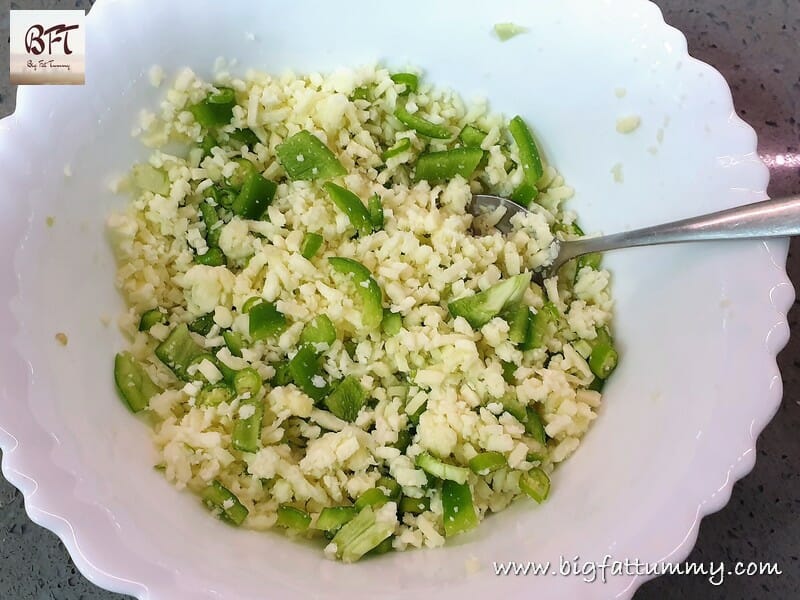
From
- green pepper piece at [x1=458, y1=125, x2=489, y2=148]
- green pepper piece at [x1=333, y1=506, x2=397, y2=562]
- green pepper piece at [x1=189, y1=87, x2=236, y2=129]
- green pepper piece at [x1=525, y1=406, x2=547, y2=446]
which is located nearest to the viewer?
green pepper piece at [x1=333, y1=506, x2=397, y2=562]

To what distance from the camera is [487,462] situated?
1.10 meters

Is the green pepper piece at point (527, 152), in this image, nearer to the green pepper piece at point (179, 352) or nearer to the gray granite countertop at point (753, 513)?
the gray granite countertop at point (753, 513)

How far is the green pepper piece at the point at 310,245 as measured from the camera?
1237 millimetres

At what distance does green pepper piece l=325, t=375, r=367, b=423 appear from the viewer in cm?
117

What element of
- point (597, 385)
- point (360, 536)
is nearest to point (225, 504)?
point (360, 536)

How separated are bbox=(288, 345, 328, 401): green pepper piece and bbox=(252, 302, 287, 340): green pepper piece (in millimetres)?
56

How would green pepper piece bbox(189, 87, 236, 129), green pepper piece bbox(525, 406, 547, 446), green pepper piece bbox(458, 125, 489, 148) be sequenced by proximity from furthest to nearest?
green pepper piece bbox(458, 125, 489, 148), green pepper piece bbox(189, 87, 236, 129), green pepper piece bbox(525, 406, 547, 446)

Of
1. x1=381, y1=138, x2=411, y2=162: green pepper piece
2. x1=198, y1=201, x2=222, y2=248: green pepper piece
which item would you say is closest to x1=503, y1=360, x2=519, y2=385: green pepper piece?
x1=381, y1=138, x2=411, y2=162: green pepper piece

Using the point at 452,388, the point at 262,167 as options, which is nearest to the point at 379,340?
the point at 452,388

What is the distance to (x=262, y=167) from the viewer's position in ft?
4.41

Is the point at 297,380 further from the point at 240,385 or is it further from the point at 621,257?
the point at 621,257

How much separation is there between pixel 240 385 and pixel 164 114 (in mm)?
501

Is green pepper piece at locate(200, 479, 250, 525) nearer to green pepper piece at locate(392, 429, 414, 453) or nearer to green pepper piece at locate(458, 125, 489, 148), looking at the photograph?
green pepper piece at locate(392, 429, 414, 453)

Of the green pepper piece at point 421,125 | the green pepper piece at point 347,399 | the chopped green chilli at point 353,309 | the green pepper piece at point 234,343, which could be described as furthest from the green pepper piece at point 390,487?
the green pepper piece at point 421,125
